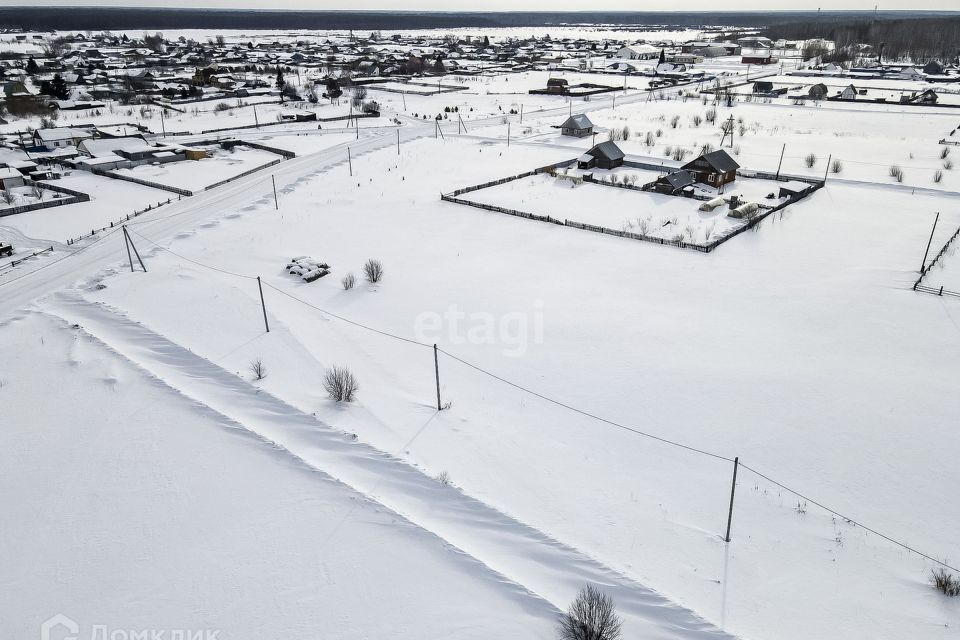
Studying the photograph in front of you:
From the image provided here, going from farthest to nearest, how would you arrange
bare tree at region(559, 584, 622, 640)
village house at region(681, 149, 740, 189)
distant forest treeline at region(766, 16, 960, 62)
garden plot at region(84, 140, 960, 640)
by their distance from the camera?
distant forest treeline at region(766, 16, 960, 62) < village house at region(681, 149, 740, 189) < garden plot at region(84, 140, 960, 640) < bare tree at region(559, 584, 622, 640)

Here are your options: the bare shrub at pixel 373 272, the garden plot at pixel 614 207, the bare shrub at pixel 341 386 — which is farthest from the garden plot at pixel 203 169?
the bare shrub at pixel 341 386

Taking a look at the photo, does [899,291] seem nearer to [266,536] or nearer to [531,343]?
[531,343]

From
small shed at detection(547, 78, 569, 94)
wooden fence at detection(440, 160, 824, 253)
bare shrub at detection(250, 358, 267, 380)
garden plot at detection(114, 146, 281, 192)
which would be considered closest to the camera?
bare shrub at detection(250, 358, 267, 380)

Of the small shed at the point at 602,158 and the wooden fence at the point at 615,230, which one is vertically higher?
the small shed at the point at 602,158

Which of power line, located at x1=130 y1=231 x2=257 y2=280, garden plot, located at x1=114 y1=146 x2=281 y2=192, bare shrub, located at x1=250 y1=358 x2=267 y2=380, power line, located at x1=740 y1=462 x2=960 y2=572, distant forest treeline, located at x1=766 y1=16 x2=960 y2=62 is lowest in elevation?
power line, located at x1=740 y1=462 x2=960 y2=572

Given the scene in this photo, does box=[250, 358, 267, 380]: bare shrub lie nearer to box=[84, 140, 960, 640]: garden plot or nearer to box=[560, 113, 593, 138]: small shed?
box=[84, 140, 960, 640]: garden plot

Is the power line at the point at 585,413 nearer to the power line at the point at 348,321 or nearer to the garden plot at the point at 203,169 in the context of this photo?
the power line at the point at 348,321

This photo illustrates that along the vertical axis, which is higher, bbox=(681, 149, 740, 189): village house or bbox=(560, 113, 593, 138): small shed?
bbox=(560, 113, 593, 138): small shed

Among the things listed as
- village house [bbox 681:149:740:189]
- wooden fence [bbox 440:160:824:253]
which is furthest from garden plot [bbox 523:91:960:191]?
village house [bbox 681:149:740:189]
